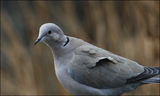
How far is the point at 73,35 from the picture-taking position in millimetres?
4188

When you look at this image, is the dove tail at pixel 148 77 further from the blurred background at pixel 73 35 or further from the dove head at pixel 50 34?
the blurred background at pixel 73 35

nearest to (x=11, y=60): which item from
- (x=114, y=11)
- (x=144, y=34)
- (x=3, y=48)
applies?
(x=3, y=48)

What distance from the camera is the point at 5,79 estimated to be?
4238 millimetres

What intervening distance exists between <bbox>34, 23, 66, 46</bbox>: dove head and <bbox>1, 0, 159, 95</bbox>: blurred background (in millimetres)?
1932

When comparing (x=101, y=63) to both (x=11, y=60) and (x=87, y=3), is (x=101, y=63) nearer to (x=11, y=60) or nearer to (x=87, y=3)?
(x=87, y=3)

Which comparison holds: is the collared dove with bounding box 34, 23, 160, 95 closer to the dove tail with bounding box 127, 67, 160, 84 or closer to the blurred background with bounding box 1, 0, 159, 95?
the dove tail with bounding box 127, 67, 160, 84

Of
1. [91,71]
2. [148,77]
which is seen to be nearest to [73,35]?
[91,71]

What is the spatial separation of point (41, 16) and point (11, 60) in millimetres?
889

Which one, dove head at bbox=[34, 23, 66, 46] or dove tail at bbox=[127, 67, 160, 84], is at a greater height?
dove head at bbox=[34, 23, 66, 46]

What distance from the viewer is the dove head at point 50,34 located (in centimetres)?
211

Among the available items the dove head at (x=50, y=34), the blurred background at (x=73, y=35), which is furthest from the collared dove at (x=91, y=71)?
the blurred background at (x=73, y=35)

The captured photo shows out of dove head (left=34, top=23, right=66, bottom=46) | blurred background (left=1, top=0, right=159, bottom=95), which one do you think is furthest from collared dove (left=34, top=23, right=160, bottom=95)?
blurred background (left=1, top=0, right=159, bottom=95)

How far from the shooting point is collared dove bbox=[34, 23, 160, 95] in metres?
2.21

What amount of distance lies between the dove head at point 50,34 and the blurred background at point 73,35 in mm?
1932
